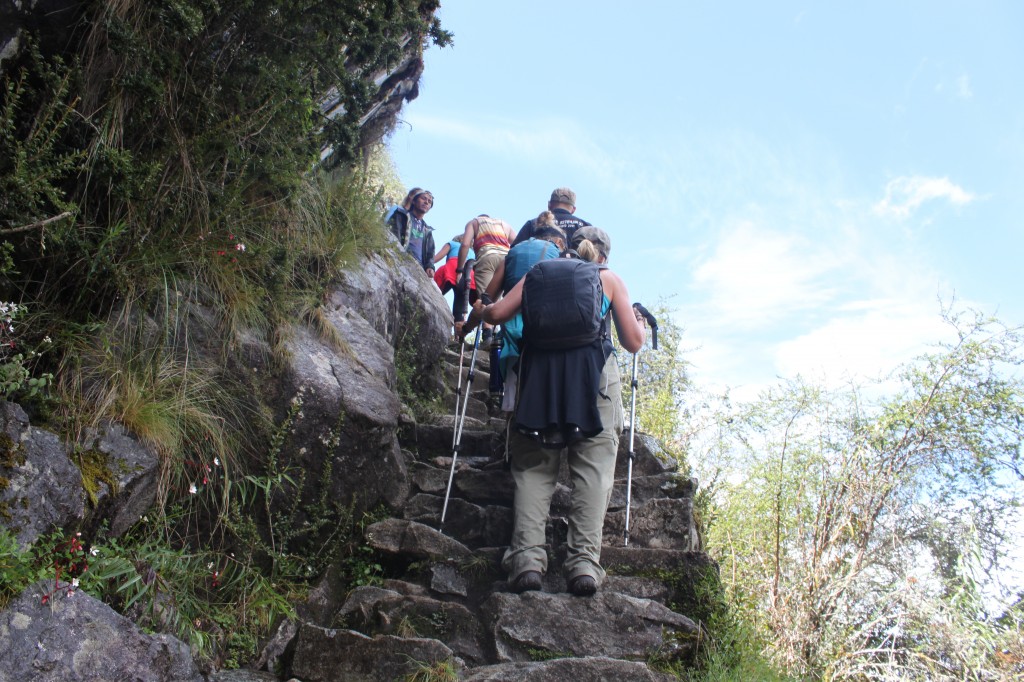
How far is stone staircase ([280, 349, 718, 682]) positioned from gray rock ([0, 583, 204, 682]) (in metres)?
0.86

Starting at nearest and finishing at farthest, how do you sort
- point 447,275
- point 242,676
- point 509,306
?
1. point 242,676
2. point 509,306
3. point 447,275

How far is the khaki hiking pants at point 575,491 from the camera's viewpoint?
4.63 metres

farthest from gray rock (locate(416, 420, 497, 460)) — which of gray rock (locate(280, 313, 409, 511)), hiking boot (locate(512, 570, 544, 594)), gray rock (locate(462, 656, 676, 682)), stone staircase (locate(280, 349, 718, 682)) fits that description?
gray rock (locate(462, 656, 676, 682))

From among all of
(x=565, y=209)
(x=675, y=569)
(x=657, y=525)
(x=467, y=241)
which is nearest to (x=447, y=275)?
(x=467, y=241)

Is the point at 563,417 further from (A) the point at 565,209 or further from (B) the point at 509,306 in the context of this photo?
(A) the point at 565,209

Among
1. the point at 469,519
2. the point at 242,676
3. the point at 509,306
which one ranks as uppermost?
the point at 509,306

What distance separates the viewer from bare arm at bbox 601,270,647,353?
5340 millimetres

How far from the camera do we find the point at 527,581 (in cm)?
453

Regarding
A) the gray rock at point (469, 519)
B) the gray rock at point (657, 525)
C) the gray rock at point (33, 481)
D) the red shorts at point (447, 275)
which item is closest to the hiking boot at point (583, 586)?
the gray rock at point (469, 519)

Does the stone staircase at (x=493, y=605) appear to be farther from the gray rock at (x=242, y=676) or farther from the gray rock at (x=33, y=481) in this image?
the gray rock at (x=33, y=481)

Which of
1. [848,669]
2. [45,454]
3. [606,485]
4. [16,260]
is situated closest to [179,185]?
[16,260]

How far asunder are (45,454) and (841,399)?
7.29 metres

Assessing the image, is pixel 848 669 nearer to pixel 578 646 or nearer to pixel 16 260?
pixel 578 646

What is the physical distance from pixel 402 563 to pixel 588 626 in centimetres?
135
